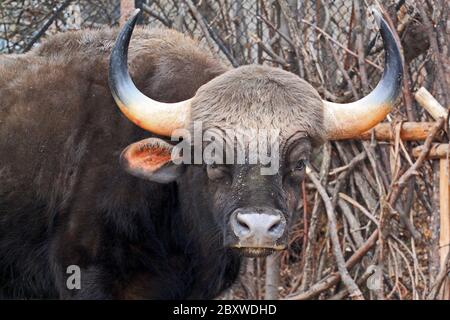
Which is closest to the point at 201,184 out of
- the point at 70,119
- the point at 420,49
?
the point at 70,119

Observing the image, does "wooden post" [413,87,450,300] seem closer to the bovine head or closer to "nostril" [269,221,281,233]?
the bovine head

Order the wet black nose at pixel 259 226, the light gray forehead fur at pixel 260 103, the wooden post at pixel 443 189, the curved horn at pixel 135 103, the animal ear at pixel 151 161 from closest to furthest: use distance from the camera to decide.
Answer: the wet black nose at pixel 259 226 → the light gray forehead fur at pixel 260 103 → the curved horn at pixel 135 103 → the animal ear at pixel 151 161 → the wooden post at pixel 443 189

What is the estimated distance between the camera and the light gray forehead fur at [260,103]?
239 inches

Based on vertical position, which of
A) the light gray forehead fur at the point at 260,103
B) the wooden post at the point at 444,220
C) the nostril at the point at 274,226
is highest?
the light gray forehead fur at the point at 260,103

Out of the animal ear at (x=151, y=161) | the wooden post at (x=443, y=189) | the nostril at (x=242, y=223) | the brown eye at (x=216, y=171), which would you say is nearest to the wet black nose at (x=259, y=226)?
the nostril at (x=242, y=223)

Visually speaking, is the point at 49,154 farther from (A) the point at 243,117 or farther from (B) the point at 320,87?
(B) the point at 320,87

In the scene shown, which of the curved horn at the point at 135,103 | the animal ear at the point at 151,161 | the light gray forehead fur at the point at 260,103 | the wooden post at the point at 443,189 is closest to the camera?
the light gray forehead fur at the point at 260,103

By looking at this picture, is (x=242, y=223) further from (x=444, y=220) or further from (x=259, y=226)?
(x=444, y=220)

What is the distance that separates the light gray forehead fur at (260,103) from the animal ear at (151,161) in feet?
1.11

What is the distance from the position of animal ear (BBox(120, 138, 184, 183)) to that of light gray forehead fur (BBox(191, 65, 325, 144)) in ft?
1.11

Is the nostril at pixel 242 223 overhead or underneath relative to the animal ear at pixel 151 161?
underneath

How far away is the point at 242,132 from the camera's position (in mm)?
5992

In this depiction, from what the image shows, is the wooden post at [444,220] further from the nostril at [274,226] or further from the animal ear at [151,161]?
the nostril at [274,226]
